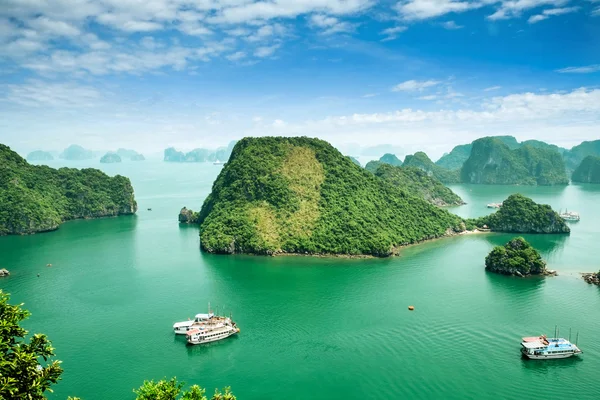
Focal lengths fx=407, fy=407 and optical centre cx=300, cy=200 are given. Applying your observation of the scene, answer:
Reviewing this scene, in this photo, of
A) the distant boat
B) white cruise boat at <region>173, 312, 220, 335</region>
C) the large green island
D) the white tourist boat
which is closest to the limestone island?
the large green island

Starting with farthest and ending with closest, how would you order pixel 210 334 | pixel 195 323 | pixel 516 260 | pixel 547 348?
pixel 516 260 → pixel 195 323 → pixel 210 334 → pixel 547 348

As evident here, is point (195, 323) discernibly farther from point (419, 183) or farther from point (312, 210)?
point (419, 183)

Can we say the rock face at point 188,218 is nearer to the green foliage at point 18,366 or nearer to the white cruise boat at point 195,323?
the white cruise boat at point 195,323

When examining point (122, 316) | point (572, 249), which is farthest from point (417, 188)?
point (122, 316)

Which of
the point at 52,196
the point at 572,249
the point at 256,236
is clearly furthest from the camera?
the point at 52,196

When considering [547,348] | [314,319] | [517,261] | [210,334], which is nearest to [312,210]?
[314,319]

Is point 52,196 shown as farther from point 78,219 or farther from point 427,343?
point 427,343
